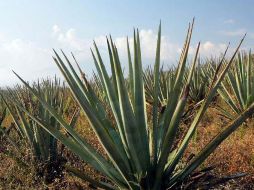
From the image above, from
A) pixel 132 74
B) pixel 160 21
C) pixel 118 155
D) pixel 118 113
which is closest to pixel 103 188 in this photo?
pixel 118 155

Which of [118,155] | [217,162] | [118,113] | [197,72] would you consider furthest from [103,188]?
[197,72]

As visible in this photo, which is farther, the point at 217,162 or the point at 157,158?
the point at 217,162

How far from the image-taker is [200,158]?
274 centimetres

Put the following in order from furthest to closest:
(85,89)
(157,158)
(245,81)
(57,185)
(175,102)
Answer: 1. (245,81)
2. (57,185)
3. (85,89)
4. (157,158)
5. (175,102)

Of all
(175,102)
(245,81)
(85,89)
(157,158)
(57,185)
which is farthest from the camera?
(245,81)

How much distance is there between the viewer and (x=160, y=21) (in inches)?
105

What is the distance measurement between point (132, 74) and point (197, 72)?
20.2ft

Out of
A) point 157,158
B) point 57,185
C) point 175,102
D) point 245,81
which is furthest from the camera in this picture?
point 245,81

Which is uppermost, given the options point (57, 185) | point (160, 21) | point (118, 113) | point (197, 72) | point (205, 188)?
point (197, 72)

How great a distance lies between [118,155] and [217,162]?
2.08m

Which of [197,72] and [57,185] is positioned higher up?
[197,72]

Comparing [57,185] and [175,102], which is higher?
[175,102]

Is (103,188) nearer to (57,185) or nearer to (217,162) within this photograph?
(57,185)

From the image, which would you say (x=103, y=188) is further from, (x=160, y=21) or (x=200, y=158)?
(x=160, y=21)
